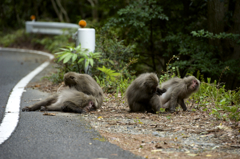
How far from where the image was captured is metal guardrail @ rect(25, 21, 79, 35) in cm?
1939

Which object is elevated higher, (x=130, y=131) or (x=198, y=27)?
(x=198, y=27)

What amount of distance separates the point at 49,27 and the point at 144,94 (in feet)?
49.1

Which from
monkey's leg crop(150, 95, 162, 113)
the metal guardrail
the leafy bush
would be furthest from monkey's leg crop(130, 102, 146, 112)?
the leafy bush

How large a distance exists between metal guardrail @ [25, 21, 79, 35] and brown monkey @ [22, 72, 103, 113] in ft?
42.2

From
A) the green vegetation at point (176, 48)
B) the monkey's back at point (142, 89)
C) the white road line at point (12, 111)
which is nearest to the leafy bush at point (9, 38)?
the green vegetation at point (176, 48)

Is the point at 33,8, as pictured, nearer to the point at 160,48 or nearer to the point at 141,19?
the point at 160,48

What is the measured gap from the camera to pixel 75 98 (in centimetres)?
616

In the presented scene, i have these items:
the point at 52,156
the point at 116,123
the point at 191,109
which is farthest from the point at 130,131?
the point at 191,109

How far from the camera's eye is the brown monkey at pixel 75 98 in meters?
6.16

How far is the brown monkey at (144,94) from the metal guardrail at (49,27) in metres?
13.0

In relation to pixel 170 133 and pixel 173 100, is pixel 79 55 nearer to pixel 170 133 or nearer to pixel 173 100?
pixel 173 100

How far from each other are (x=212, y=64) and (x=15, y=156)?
26.4 ft

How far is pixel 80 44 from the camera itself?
354 inches

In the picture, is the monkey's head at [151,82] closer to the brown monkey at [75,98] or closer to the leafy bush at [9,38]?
the brown monkey at [75,98]
